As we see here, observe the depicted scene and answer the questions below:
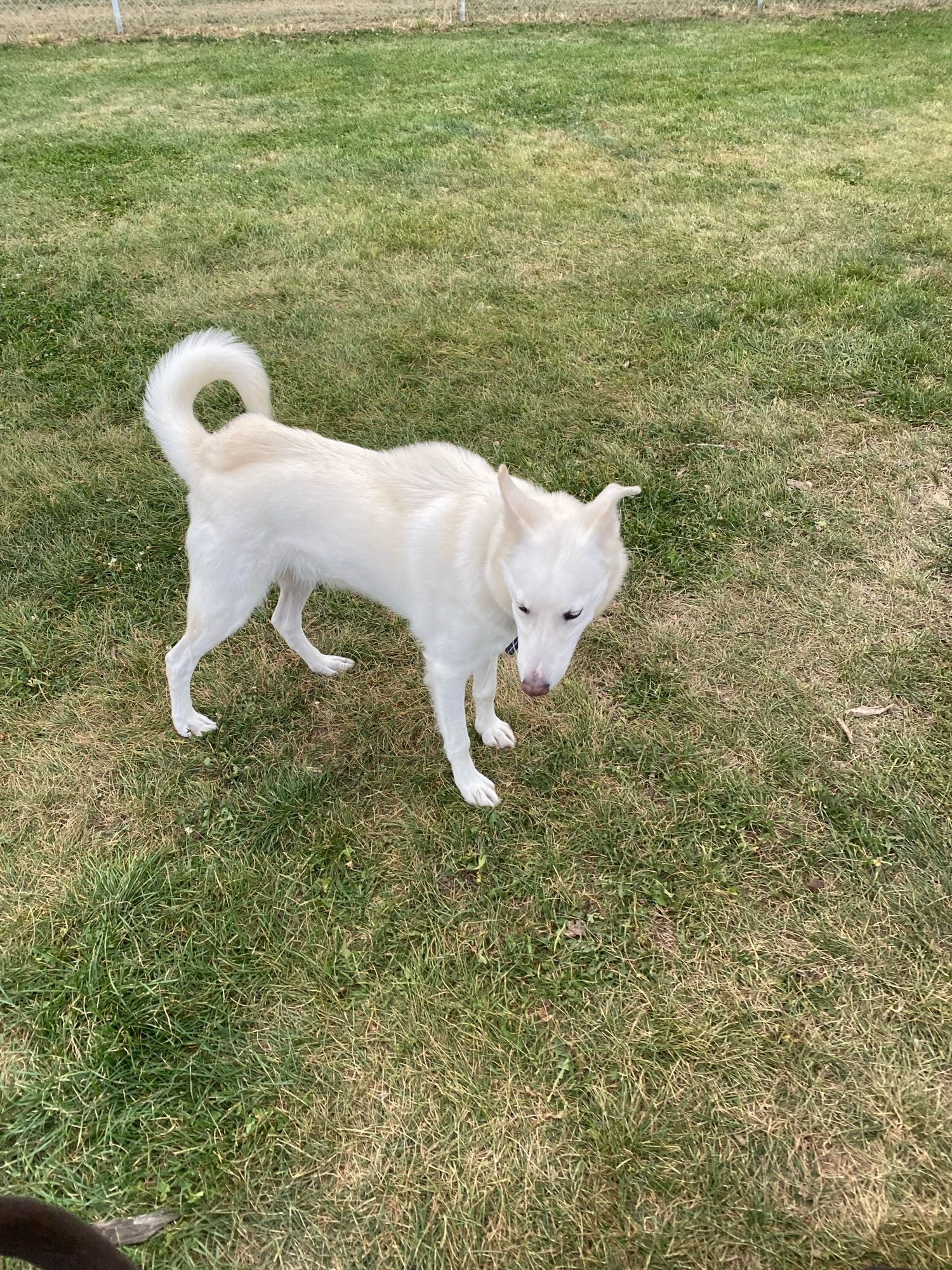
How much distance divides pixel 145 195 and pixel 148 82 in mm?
5263

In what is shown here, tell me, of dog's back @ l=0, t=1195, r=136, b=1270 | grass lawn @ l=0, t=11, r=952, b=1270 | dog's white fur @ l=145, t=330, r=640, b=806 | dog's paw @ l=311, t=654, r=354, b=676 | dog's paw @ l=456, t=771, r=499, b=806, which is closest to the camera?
dog's back @ l=0, t=1195, r=136, b=1270

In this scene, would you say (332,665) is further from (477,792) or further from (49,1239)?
(49,1239)

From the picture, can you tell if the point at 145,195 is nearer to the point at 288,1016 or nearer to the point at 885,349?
the point at 885,349

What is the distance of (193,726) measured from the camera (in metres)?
2.74

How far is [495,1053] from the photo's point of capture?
76.9 inches

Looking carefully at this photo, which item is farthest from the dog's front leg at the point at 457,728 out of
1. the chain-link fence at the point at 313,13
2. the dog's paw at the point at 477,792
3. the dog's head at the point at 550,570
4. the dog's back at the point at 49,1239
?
the chain-link fence at the point at 313,13

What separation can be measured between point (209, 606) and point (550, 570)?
124 centimetres

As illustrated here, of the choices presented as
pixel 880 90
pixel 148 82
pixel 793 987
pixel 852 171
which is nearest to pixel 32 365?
pixel 793 987

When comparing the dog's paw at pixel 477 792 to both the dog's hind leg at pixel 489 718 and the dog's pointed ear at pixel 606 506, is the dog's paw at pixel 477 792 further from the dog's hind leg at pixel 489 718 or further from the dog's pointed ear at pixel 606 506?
the dog's pointed ear at pixel 606 506

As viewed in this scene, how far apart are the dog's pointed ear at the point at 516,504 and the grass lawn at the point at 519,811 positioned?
1.12 meters

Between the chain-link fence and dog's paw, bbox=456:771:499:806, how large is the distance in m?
→ 15.7

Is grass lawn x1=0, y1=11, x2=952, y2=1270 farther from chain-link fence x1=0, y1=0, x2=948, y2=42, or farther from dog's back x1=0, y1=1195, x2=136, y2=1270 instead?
chain-link fence x1=0, y1=0, x2=948, y2=42

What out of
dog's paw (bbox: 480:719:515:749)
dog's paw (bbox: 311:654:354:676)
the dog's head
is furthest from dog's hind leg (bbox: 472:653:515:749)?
the dog's head

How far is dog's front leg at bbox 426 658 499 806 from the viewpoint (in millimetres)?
2324
